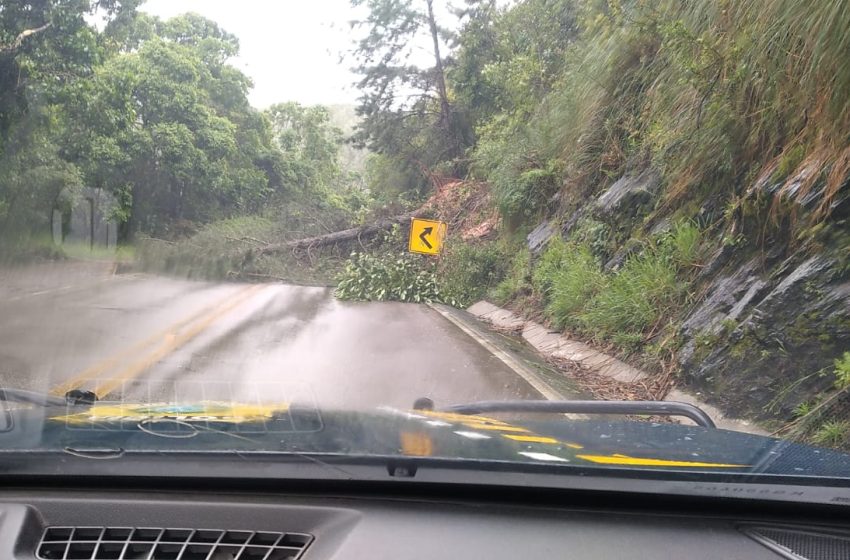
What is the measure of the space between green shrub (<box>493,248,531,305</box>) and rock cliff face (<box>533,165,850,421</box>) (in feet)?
21.6

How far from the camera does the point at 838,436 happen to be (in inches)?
239

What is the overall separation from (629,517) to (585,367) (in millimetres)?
7563

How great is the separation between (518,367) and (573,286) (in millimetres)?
3002

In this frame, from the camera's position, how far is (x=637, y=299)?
34.8 feet

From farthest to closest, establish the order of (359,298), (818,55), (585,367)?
1. (359,298)
2. (585,367)
3. (818,55)

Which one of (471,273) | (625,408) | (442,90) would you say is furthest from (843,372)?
(442,90)

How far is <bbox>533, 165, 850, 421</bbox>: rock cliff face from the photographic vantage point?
7.00 meters

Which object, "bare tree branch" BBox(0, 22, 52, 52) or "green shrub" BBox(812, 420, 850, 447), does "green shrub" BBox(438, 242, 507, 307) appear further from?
"green shrub" BBox(812, 420, 850, 447)

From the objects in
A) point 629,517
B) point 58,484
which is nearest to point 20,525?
point 58,484

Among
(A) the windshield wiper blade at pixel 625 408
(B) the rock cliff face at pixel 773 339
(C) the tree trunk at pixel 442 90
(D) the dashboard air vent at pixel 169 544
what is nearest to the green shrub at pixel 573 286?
(B) the rock cliff face at pixel 773 339

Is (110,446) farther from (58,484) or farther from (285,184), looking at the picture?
(285,184)

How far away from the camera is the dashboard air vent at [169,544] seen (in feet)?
9.23

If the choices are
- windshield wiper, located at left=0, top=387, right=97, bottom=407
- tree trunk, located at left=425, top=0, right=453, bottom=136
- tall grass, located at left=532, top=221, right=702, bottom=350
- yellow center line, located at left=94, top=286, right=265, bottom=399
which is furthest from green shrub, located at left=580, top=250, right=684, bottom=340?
tree trunk, located at left=425, top=0, right=453, bottom=136

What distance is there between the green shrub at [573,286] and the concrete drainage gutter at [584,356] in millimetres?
316
